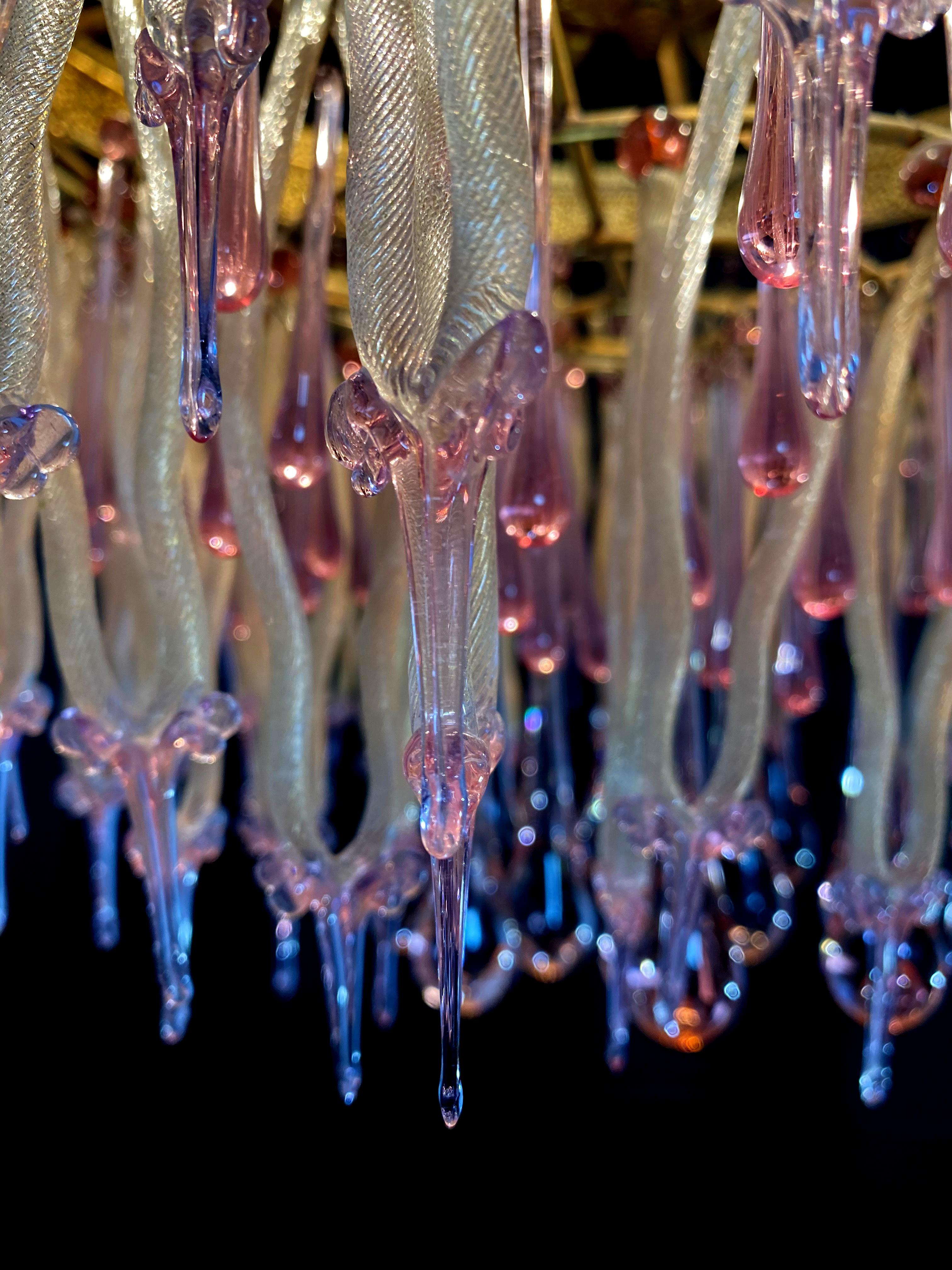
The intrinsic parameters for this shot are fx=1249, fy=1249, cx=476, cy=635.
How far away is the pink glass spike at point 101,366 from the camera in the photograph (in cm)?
99

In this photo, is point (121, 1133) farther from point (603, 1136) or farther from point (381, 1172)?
point (603, 1136)

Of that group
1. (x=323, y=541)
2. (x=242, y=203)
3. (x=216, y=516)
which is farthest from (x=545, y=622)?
(x=242, y=203)

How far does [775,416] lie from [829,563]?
22 cm

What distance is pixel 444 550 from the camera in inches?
17.4

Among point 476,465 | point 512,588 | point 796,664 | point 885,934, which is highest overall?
point 476,465

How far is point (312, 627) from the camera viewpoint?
1.17 m

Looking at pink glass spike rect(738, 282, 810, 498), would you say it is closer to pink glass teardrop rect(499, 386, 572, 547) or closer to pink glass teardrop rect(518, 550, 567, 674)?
pink glass teardrop rect(499, 386, 572, 547)

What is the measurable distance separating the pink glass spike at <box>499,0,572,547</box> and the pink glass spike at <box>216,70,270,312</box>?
11 centimetres

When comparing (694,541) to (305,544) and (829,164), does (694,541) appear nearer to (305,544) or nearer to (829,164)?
(305,544)

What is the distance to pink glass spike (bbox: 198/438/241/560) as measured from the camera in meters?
0.92

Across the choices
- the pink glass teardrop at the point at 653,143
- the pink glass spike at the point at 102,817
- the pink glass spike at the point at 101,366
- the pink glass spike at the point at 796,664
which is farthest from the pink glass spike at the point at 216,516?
the pink glass spike at the point at 796,664

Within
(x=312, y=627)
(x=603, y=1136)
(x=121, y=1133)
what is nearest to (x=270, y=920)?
(x=121, y=1133)

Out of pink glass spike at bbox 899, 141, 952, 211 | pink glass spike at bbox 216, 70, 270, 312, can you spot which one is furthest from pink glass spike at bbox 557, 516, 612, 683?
pink glass spike at bbox 216, 70, 270, 312

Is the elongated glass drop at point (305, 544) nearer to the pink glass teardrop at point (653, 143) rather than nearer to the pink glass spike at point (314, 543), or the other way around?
the pink glass spike at point (314, 543)
